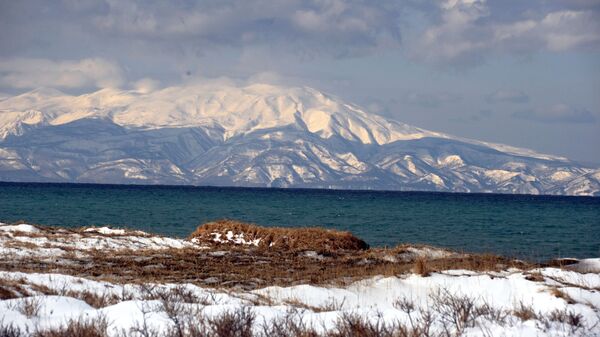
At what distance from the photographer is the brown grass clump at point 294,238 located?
111 feet

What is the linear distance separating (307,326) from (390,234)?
4008 cm

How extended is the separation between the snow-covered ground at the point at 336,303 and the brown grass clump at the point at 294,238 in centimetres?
1009

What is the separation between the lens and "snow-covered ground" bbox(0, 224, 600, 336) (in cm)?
1240

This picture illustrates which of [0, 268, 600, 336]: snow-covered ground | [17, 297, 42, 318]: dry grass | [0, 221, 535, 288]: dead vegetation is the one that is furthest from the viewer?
[0, 221, 535, 288]: dead vegetation

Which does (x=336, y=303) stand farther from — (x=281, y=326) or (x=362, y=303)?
(x=281, y=326)

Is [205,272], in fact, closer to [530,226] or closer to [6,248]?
[6,248]

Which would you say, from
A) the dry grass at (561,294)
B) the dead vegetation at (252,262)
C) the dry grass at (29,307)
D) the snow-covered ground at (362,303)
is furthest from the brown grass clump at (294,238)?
the dry grass at (29,307)

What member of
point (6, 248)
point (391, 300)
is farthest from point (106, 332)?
point (6, 248)

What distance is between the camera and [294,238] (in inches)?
1369

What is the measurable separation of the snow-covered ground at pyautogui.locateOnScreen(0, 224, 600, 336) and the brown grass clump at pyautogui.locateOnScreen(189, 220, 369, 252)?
10088 mm

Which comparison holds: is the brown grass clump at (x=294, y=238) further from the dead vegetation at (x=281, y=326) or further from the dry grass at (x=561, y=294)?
the dead vegetation at (x=281, y=326)

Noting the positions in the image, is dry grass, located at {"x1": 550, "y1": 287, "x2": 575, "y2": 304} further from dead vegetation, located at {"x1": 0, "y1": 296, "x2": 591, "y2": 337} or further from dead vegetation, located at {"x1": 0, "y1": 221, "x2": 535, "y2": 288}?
dead vegetation, located at {"x1": 0, "y1": 221, "x2": 535, "y2": 288}

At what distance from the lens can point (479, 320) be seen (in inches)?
515

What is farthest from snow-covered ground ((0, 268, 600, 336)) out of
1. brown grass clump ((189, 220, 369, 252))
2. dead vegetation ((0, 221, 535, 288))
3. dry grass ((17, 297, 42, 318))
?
brown grass clump ((189, 220, 369, 252))
